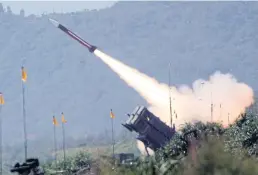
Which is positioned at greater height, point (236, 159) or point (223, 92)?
point (223, 92)

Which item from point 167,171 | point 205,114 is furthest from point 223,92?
point 167,171

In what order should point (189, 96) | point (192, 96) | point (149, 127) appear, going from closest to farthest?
point (149, 127), point (189, 96), point (192, 96)

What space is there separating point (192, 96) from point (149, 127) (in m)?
Result: 30.4

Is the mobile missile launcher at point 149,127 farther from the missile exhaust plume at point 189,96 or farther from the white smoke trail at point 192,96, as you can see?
the missile exhaust plume at point 189,96

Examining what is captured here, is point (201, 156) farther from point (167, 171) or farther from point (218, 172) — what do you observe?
point (167, 171)

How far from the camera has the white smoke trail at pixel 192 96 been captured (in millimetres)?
88875

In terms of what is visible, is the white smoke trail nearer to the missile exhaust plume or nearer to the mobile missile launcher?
the missile exhaust plume

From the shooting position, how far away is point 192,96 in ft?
351

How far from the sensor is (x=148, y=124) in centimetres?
7706

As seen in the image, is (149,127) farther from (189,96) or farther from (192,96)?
(192,96)

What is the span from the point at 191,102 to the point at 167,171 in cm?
5940

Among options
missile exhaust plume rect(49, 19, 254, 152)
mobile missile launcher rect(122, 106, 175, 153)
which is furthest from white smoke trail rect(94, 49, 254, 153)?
mobile missile launcher rect(122, 106, 175, 153)

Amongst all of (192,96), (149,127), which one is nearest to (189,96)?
(192,96)

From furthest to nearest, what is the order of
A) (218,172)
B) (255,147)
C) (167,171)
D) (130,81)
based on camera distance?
(130,81)
(255,147)
(167,171)
(218,172)
